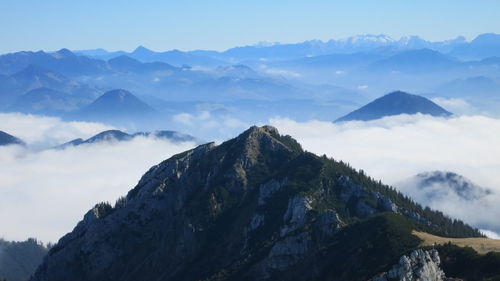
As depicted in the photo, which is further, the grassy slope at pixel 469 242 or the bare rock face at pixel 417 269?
the grassy slope at pixel 469 242

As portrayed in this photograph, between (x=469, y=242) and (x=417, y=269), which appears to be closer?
(x=417, y=269)

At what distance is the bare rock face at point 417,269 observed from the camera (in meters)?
131

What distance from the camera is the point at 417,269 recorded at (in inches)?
5221

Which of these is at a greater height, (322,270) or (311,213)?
(311,213)

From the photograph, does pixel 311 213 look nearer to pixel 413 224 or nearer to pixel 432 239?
pixel 413 224

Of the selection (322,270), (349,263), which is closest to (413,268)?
(349,263)

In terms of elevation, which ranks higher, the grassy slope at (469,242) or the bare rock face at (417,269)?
the grassy slope at (469,242)

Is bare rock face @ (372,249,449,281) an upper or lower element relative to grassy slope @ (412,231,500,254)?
lower

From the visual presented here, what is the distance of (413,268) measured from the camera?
13362 centimetres

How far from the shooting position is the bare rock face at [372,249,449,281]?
131 metres

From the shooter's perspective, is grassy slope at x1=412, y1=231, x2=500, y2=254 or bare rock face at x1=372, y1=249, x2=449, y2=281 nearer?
bare rock face at x1=372, y1=249, x2=449, y2=281

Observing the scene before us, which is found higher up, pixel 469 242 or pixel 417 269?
pixel 469 242

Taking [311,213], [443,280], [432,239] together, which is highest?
[311,213]

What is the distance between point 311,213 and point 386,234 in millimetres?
39376
